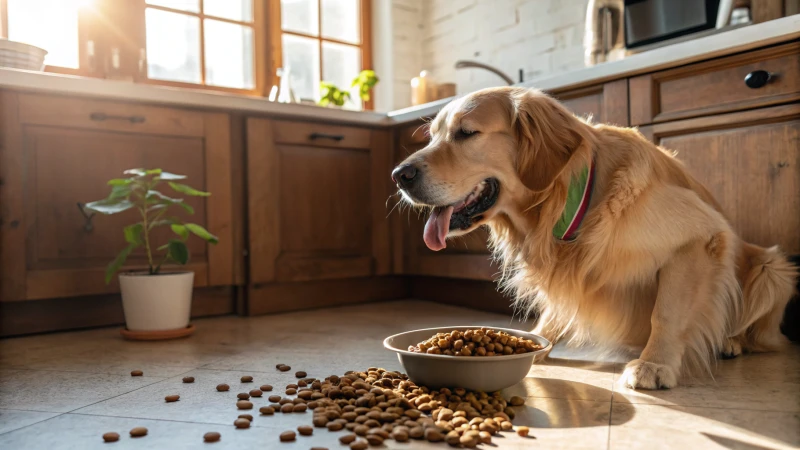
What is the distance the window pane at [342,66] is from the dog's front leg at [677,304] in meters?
2.76

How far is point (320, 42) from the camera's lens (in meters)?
4.06

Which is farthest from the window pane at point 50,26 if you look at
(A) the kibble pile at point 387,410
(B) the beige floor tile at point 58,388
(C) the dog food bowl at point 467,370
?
(C) the dog food bowl at point 467,370

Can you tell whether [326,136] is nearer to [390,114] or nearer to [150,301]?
[390,114]

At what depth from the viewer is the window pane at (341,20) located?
13.5ft

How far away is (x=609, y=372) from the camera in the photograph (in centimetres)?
175

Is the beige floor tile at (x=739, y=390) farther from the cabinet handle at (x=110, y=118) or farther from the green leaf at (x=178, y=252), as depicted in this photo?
the cabinet handle at (x=110, y=118)

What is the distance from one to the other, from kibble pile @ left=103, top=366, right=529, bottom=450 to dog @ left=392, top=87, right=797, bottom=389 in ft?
1.48

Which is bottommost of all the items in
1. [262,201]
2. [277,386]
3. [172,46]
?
[277,386]

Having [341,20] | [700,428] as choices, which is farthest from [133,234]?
[341,20]

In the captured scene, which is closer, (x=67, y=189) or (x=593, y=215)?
(x=593, y=215)

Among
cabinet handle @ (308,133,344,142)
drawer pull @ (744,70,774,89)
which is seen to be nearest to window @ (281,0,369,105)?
cabinet handle @ (308,133,344,142)

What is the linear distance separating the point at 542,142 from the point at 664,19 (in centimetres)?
124

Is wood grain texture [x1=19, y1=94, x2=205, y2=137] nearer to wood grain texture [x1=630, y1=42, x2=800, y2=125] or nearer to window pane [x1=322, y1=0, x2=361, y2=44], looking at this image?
window pane [x1=322, y1=0, x2=361, y2=44]

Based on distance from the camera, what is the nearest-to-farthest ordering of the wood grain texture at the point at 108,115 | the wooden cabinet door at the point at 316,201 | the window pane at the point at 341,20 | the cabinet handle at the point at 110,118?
the wood grain texture at the point at 108,115
the cabinet handle at the point at 110,118
the wooden cabinet door at the point at 316,201
the window pane at the point at 341,20
